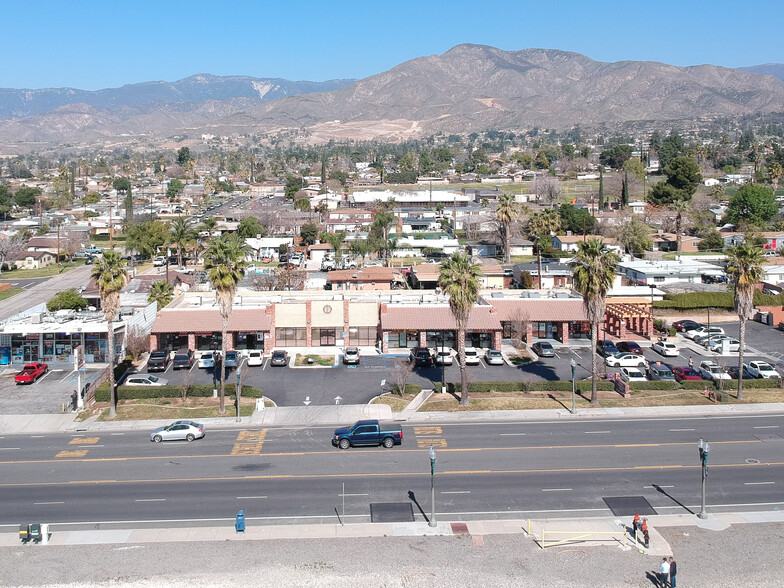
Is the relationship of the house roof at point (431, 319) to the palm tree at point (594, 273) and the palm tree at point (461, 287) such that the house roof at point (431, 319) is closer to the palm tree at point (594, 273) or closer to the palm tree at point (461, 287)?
the palm tree at point (461, 287)

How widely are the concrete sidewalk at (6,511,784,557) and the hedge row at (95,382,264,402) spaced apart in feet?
64.3

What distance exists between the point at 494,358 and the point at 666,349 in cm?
1462

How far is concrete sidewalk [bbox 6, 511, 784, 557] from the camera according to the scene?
30.5 m

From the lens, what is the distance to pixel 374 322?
215 feet

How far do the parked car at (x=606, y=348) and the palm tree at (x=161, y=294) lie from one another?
38.8m

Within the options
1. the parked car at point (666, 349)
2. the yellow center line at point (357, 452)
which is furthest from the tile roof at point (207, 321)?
the parked car at point (666, 349)

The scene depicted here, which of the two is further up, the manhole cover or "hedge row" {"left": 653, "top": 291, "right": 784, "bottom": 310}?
"hedge row" {"left": 653, "top": 291, "right": 784, "bottom": 310}

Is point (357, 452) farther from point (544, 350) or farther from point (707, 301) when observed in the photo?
point (707, 301)

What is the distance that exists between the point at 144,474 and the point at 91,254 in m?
95.1

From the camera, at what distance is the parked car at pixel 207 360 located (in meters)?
59.3

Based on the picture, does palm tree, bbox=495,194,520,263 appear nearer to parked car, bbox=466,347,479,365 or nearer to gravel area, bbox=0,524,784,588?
parked car, bbox=466,347,479,365

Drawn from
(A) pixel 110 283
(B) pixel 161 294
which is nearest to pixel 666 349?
(A) pixel 110 283

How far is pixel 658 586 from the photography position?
2711 centimetres

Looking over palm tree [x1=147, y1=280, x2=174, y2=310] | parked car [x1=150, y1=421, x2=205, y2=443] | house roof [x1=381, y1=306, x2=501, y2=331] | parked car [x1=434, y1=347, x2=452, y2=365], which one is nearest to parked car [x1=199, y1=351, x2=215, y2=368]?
palm tree [x1=147, y1=280, x2=174, y2=310]
